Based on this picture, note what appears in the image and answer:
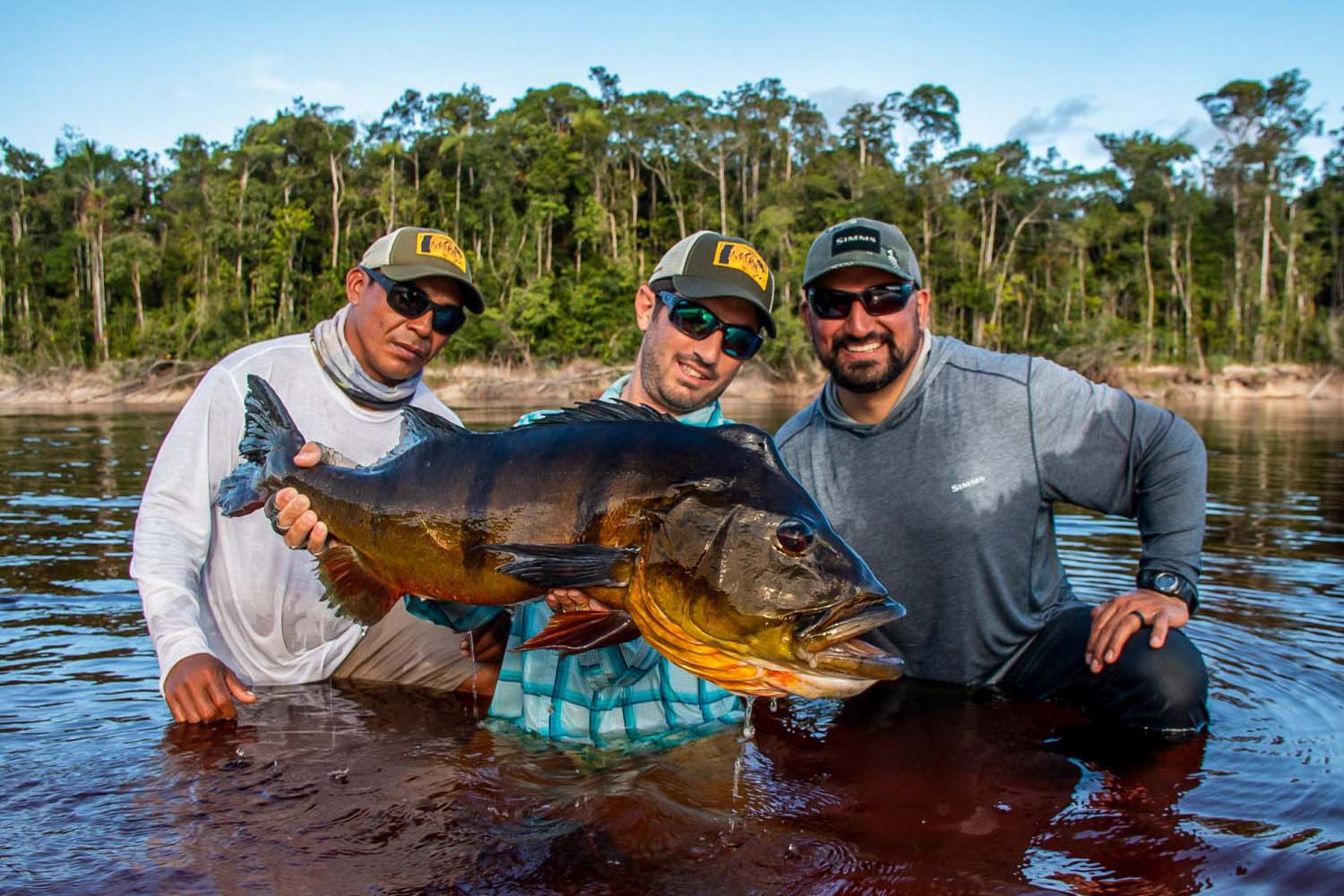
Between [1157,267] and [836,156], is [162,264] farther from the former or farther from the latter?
[1157,267]

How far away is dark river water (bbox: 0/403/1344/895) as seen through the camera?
303 cm

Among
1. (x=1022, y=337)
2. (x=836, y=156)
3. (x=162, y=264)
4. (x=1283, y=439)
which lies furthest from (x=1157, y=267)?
(x=162, y=264)

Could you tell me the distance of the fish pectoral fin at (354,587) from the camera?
3.40 meters

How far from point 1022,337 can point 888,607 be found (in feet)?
187

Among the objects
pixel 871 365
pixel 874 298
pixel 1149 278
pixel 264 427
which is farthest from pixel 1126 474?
pixel 1149 278

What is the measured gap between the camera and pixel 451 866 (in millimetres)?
3047

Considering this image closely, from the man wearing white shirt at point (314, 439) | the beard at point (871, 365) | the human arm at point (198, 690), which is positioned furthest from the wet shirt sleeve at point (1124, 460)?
the human arm at point (198, 690)

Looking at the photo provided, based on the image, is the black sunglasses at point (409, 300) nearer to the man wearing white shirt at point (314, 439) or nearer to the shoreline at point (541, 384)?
the man wearing white shirt at point (314, 439)

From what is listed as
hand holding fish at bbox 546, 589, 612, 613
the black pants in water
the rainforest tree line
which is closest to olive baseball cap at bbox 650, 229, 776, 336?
hand holding fish at bbox 546, 589, 612, 613

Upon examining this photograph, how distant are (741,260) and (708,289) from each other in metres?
0.21

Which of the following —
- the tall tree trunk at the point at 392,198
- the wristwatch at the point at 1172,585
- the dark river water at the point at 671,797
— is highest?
the tall tree trunk at the point at 392,198

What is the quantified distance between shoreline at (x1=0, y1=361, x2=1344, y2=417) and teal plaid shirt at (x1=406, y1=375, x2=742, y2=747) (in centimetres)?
3725

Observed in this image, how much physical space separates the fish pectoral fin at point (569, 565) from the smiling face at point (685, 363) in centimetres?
140

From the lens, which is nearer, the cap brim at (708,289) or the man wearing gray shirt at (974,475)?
the cap brim at (708,289)
